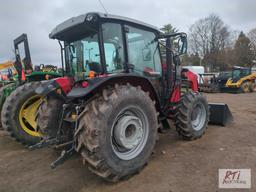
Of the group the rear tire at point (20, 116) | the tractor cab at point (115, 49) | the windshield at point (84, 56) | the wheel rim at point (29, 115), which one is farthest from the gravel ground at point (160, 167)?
the windshield at point (84, 56)

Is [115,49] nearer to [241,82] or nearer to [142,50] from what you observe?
[142,50]

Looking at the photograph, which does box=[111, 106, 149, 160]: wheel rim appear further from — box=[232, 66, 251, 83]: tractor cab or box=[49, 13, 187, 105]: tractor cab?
box=[232, 66, 251, 83]: tractor cab

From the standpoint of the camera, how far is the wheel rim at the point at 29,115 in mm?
4480

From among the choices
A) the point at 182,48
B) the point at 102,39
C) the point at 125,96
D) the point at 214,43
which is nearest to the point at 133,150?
the point at 125,96

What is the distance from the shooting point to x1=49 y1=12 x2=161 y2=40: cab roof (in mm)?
2705

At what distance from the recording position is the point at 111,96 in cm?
263

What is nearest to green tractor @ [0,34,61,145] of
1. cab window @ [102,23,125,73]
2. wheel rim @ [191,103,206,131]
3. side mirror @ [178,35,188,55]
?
cab window @ [102,23,125,73]

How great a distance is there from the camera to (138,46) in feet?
11.7

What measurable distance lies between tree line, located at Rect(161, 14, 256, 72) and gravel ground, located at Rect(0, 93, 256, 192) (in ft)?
121

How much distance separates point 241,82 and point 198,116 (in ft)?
44.0

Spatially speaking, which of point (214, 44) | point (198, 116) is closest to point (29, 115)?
point (198, 116)

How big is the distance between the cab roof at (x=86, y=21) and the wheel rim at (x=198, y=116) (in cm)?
193

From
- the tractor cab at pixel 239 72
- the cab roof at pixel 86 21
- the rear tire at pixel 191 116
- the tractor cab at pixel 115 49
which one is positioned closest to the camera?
the cab roof at pixel 86 21

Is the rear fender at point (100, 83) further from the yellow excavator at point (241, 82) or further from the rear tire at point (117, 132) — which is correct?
the yellow excavator at point (241, 82)
